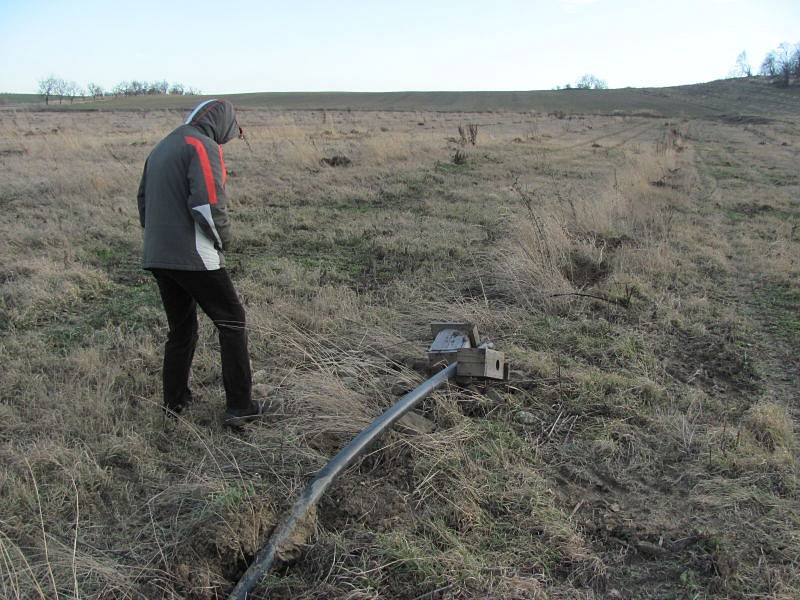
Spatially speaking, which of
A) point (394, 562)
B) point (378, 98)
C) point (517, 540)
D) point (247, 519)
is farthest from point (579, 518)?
point (378, 98)

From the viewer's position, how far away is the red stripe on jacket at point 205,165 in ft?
10.4

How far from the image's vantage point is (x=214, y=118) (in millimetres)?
3389

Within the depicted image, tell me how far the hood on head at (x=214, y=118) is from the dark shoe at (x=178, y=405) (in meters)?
1.61

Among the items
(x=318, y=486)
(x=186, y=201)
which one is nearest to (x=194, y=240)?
(x=186, y=201)

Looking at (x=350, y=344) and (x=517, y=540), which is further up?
(x=350, y=344)

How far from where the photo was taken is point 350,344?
4.45 meters

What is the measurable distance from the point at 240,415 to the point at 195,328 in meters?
0.66

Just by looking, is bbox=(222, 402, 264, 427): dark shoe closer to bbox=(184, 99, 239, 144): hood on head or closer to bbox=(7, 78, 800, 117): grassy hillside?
bbox=(184, 99, 239, 144): hood on head

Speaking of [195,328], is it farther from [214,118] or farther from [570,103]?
[570,103]

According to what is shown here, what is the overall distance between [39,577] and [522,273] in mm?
4490

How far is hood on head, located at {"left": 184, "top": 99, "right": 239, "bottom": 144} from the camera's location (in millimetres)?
3340

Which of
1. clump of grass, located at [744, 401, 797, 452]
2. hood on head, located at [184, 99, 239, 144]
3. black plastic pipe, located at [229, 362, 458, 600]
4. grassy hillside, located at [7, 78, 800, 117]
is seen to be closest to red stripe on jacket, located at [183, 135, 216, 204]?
hood on head, located at [184, 99, 239, 144]

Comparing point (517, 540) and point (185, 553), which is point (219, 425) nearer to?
point (185, 553)

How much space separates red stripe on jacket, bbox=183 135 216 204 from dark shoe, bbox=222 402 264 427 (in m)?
1.24
